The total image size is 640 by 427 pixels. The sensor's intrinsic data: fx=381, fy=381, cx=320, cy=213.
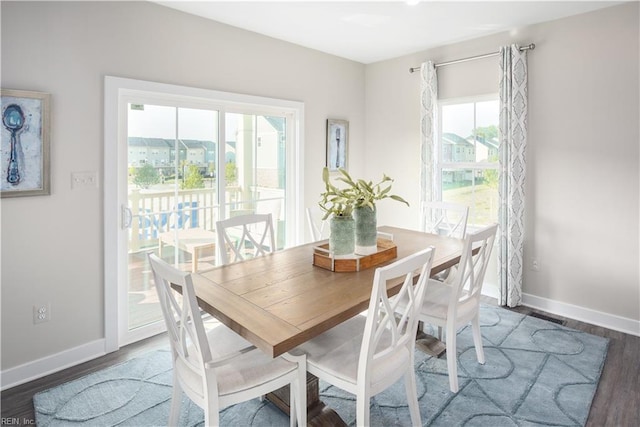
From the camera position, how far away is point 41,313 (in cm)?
244

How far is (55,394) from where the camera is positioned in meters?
2.22

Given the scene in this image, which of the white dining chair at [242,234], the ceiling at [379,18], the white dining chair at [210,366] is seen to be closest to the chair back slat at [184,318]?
the white dining chair at [210,366]

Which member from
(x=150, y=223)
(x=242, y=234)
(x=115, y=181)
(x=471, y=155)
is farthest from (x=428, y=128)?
(x=115, y=181)

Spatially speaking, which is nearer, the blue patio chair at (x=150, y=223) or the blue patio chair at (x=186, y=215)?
the blue patio chair at (x=150, y=223)

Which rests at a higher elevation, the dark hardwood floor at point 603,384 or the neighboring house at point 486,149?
the neighboring house at point 486,149

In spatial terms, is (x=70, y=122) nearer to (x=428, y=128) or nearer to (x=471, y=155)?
(x=428, y=128)

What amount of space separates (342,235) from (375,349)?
690mm

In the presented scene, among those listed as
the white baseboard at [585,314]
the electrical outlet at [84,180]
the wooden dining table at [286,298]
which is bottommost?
the white baseboard at [585,314]

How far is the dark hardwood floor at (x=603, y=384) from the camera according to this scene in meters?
2.03

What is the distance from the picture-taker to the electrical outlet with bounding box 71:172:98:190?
2.51 meters

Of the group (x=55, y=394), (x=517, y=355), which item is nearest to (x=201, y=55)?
(x=55, y=394)

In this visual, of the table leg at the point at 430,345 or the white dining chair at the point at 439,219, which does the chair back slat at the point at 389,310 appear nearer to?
the table leg at the point at 430,345

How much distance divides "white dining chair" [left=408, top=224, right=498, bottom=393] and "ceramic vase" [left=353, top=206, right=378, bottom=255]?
453 millimetres

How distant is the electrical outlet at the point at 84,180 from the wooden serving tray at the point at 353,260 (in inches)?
63.3
